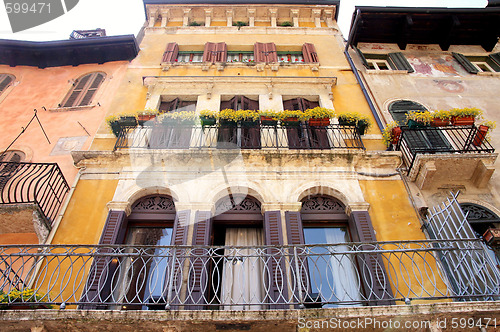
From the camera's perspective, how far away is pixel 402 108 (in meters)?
11.3

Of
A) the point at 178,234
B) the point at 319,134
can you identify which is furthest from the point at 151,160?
the point at 319,134

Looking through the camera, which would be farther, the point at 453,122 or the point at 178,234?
the point at 453,122

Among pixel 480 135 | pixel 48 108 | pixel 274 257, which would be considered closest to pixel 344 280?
pixel 274 257

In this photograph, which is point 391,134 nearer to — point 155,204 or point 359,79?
point 359,79

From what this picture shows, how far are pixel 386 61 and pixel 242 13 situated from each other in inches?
230

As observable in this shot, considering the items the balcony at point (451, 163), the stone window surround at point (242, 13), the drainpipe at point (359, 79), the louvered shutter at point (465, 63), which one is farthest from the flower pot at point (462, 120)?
the stone window surround at point (242, 13)

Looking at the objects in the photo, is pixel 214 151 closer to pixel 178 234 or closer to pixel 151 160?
pixel 151 160

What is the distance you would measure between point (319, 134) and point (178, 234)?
457 cm

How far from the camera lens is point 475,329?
5.54 m


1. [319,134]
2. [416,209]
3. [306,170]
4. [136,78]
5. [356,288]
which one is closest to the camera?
[356,288]

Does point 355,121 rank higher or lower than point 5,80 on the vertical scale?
lower

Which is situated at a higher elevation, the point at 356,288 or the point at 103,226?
the point at 103,226

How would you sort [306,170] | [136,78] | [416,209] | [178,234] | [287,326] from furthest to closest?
[136,78], [306,170], [416,209], [178,234], [287,326]

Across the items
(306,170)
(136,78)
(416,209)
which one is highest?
(136,78)
